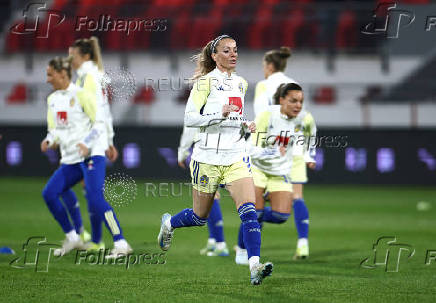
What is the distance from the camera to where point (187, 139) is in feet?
30.7

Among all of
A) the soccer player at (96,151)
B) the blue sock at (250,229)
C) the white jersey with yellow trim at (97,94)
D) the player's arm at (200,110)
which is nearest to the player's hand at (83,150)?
the soccer player at (96,151)

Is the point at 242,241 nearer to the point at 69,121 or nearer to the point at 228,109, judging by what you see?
the point at 228,109

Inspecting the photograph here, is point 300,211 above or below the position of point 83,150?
below

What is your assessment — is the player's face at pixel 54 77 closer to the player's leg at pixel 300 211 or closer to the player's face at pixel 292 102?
the player's face at pixel 292 102

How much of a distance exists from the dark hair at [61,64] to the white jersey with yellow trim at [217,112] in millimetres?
2778

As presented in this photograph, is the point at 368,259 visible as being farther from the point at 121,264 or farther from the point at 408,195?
the point at 408,195

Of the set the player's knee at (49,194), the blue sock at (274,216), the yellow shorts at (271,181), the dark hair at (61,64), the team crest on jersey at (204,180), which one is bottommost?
the blue sock at (274,216)

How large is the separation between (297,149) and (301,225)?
3.21 feet

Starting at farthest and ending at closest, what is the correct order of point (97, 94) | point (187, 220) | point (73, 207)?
point (73, 207) < point (97, 94) < point (187, 220)

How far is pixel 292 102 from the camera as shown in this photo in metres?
9.07

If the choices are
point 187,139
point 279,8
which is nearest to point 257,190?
point 187,139

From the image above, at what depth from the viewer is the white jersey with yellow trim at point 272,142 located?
900cm

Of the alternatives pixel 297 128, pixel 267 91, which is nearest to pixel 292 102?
pixel 297 128

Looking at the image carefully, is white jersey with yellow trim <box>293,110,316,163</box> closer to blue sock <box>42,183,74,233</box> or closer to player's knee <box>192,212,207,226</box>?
player's knee <box>192,212,207,226</box>
